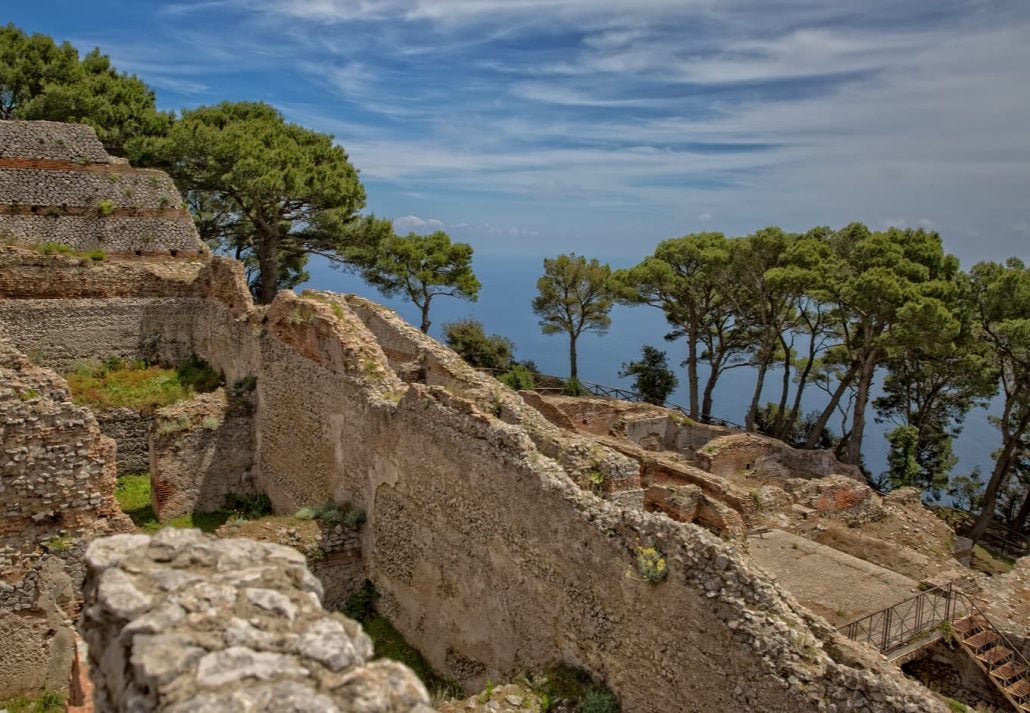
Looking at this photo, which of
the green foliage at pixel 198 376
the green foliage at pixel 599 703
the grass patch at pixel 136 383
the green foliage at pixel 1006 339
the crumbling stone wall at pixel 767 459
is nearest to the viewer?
the green foliage at pixel 599 703

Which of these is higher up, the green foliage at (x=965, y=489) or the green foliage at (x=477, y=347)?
the green foliage at (x=477, y=347)

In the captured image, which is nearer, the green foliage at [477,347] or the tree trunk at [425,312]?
the green foliage at [477,347]

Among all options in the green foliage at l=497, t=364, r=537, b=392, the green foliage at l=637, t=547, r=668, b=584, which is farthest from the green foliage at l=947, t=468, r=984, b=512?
the green foliage at l=637, t=547, r=668, b=584

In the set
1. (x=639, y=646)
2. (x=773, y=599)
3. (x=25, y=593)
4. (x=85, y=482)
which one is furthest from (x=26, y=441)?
(x=773, y=599)

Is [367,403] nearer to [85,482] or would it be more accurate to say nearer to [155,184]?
[85,482]

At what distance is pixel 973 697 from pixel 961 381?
20.4 meters

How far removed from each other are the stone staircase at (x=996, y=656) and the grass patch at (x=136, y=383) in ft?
47.7

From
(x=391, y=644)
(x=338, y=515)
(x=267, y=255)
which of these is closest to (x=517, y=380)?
(x=267, y=255)

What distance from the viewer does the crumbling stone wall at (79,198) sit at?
1859cm

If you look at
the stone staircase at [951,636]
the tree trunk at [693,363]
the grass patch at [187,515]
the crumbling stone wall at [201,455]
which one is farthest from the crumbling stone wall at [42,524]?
the tree trunk at [693,363]

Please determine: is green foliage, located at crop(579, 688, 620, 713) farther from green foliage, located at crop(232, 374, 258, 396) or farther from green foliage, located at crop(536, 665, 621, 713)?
green foliage, located at crop(232, 374, 258, 396)

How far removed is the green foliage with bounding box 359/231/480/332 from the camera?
1321 inches

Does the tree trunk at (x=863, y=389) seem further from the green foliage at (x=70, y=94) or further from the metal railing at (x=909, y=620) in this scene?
the green foliage at (x=70, y=94)

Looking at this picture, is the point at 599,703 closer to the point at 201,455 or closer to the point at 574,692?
the point at 574,692
